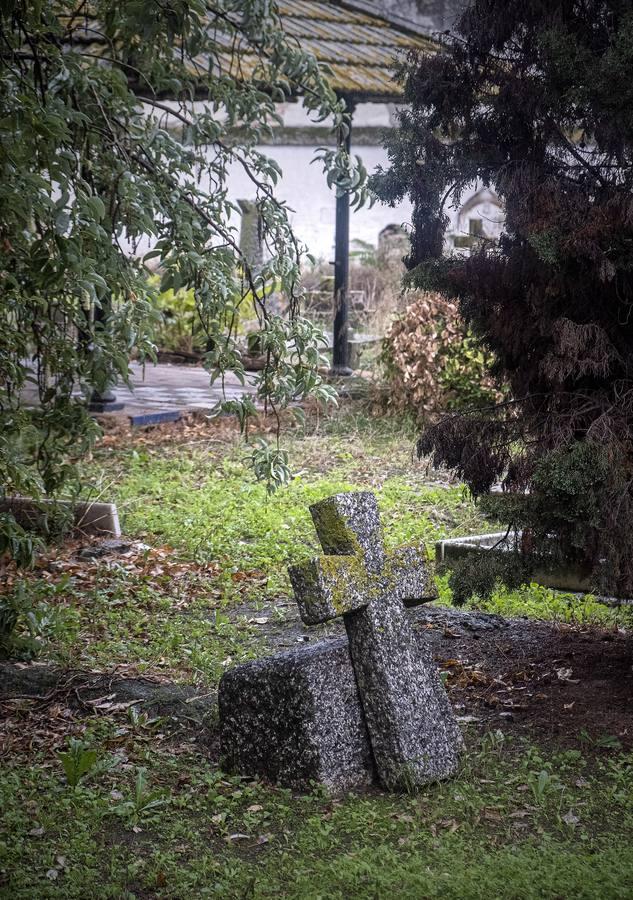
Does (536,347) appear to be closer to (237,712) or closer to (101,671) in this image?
(237,712)

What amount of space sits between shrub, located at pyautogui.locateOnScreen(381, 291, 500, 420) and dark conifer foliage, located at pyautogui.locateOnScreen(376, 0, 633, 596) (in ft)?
18.7

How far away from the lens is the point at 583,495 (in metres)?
3.73

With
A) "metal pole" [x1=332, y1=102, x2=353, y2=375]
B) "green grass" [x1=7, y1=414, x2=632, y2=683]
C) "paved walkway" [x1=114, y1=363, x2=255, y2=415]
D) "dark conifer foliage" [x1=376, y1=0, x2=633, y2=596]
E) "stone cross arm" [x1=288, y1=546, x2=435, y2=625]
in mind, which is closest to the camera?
"stone cross arm" [x1=288, y1=546, x2=435, y2=625]

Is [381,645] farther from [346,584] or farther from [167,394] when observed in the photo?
[167,394]

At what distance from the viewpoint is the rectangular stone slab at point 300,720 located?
3.50 m

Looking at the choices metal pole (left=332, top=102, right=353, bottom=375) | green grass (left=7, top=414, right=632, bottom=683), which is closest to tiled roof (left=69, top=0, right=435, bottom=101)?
metal pole (left=332, top=102, right=353, bottom=375)

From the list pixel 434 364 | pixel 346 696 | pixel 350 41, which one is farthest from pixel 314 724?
pixel 350 41

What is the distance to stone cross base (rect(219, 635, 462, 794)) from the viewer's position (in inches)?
138

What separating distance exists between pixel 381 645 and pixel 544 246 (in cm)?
158

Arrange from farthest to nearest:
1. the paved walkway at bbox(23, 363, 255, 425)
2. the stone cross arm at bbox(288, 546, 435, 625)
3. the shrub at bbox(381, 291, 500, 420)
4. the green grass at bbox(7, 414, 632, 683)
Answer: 1. the paved walkway at bbox(23, 363, 255, 425)
2. the shrub at bbox(381, 291, 500, 420)
3. the green grass at bbox(7, 414, 632, 683)
4. the stone cross arm at bbox(288, 546, 435, 625)

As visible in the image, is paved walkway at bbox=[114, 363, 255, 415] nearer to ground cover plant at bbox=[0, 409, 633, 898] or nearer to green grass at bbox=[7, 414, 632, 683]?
green grass at bbox=[7, 414, 632, 683]

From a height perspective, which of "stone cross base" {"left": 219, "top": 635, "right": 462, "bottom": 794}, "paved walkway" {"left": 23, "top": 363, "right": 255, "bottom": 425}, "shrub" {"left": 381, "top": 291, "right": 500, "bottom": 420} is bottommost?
"stone cross base" {"left": 219, "top": 635, "right": 462, "bottom": 794}

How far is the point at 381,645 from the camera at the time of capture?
3.56 meters

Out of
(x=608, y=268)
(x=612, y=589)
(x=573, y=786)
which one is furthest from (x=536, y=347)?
(x=573, y=786)
